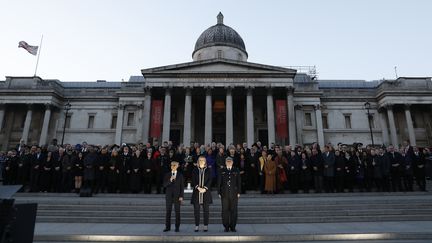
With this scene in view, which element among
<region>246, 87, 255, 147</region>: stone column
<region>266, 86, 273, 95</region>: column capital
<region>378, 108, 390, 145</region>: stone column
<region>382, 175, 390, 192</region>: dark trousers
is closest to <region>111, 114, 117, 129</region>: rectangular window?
<region>246, 87, 255, 147</region>: stone column

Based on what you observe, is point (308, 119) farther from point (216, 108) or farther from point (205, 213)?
point (205, 213)

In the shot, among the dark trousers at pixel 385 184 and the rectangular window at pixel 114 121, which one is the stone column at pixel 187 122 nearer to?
the rectangular window at pixel 114 121

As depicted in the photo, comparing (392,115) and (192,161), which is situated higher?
(392,115)

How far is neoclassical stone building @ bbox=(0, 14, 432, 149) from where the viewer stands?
29.1 meters

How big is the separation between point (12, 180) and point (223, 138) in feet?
74.5

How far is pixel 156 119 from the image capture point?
27516 mm

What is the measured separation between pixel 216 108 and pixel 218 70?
438 cm

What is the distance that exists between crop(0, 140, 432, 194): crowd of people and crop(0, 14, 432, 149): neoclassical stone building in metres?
16.3

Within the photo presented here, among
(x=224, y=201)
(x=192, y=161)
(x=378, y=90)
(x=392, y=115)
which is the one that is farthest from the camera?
(x=378, y=90)

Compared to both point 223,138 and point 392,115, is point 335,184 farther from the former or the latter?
point 392,115

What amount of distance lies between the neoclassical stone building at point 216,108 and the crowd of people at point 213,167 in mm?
16260

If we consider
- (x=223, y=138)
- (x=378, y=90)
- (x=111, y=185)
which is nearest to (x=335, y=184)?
(x=111, y=185)

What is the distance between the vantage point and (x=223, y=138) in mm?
32844

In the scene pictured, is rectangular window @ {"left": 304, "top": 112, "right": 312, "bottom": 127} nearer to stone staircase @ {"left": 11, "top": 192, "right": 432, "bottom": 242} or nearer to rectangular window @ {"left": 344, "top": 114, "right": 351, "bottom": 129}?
rectangular window @ {"left": 344, "top": 114, "right": 351, "bottom": 129}
